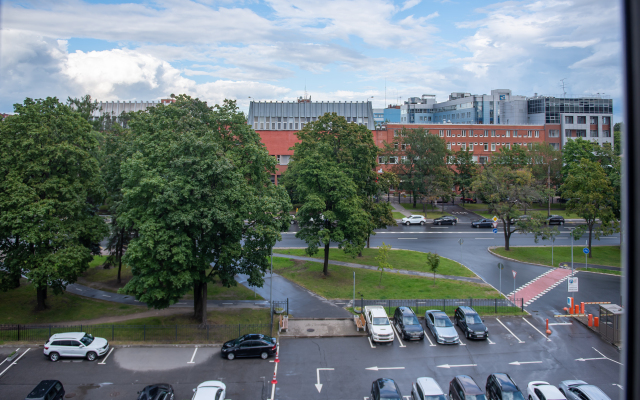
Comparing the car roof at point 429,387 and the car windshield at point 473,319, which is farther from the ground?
the car windshield at point 473,319

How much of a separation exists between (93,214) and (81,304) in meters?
6.27

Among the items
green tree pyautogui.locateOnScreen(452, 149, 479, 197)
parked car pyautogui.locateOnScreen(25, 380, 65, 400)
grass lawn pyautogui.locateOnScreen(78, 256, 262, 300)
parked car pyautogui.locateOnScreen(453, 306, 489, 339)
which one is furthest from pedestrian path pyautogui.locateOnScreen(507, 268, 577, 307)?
green tree pyautogui.locateOnScreen(452, 149, 479, 197)

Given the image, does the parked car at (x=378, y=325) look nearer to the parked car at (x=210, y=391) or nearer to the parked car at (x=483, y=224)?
the parked car at (x=210, y=391)

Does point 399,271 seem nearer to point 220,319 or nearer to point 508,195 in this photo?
point 508,195

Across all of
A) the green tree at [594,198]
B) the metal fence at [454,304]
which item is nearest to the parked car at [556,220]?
the green tree at [594,198]

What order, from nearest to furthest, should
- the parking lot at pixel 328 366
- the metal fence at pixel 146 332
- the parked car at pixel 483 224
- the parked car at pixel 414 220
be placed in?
the parking lot at pixel 328 366 → the metal fence at pixel 146 332 → the parked car at pixel 483 224 → the parked car at pixel 414 220

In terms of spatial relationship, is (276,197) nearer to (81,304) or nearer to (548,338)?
(81,304)

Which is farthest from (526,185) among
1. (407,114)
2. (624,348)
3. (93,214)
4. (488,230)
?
(407,114)

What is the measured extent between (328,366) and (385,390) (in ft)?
15.7

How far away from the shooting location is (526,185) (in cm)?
4422

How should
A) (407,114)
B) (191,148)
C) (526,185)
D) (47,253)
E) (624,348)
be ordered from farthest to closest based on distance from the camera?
(407,114), (526,185), (47,253), (191,148), (624,348)

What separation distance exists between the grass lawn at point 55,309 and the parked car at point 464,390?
816 inches

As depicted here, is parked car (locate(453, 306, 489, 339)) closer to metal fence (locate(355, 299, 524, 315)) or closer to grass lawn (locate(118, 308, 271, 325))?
metal fence (locate(355, 299, 524, 315))

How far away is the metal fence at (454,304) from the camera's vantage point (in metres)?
27.9
